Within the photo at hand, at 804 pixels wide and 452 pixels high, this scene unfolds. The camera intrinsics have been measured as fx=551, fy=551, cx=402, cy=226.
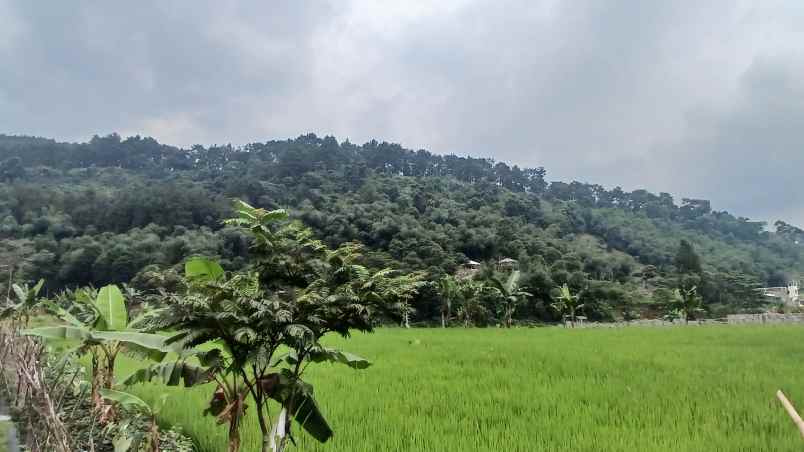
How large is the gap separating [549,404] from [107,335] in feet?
14.1

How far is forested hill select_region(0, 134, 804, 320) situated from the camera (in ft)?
119

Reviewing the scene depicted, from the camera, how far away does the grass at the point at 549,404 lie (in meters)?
4.51

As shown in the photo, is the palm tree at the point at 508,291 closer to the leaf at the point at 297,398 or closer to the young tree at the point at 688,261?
the leaf at the point at 297,398

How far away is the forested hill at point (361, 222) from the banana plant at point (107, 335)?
62.8 feet

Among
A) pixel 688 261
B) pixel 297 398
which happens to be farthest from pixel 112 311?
pixel 688 261

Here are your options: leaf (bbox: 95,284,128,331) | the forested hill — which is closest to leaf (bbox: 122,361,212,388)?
leaf (bbox: 95,284,128,331)

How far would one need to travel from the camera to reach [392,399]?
6391mm

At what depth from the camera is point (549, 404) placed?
587 cm

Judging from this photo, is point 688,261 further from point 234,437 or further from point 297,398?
point 234,437

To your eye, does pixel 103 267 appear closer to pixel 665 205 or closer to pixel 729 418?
pixel 729 418

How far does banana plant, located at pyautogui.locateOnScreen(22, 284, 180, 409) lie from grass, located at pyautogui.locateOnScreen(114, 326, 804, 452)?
850 mm

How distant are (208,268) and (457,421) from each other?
2.70 m

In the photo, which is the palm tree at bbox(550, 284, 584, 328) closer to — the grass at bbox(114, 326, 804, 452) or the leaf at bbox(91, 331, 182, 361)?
the grass at bbox(114, 326, 804, 452)

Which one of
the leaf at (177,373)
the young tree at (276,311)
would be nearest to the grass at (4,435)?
the leaf at (177,373)
